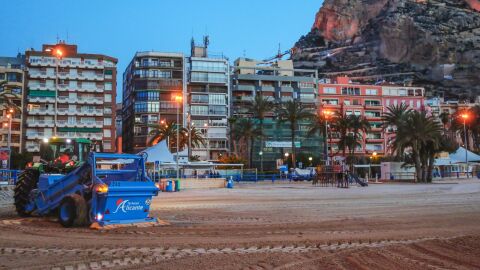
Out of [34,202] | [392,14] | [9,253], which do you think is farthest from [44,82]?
[392,14]

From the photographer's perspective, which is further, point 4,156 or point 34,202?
point 4,156

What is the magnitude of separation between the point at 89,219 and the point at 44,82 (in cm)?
9402

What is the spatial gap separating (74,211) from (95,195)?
797 mm

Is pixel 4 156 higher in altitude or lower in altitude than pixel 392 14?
lower

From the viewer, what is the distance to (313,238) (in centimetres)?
1063

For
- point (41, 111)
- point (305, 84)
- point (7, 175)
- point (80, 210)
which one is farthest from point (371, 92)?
point (80, 210)

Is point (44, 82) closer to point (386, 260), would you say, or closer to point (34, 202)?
point (34, 202)

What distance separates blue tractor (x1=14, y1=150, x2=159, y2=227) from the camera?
12.0 m

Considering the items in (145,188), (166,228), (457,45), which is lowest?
(166,228)

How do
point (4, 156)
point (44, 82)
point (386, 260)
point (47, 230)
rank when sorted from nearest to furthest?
point (386, 260)
point (47, 230)
point (4, 156)
point (44, 82)

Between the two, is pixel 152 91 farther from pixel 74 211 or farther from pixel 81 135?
pixel 74 211

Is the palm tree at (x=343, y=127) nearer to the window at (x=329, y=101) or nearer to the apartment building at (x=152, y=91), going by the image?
the apartment building at (x=152, y=91)

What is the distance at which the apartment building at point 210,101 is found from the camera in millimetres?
111250

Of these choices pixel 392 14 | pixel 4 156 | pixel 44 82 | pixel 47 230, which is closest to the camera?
pixel 47 230
